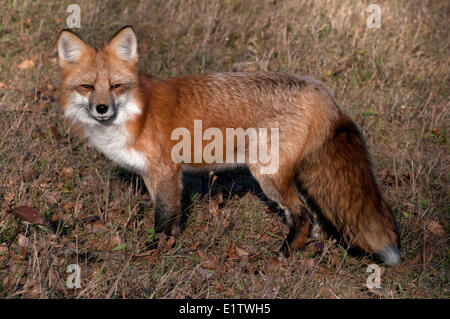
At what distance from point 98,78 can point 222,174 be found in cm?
216

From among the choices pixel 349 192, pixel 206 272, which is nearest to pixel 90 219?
pixel 206 272

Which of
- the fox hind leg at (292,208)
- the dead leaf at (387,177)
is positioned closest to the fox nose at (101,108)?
the fox hind leg at (292,208)

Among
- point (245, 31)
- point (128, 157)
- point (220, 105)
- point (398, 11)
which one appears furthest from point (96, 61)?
point (398, 11)

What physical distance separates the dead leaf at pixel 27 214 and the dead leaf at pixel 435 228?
136 inches

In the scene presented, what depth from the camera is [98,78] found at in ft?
11.7

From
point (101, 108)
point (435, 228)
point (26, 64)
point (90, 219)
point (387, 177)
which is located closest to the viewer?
point (101, 108)

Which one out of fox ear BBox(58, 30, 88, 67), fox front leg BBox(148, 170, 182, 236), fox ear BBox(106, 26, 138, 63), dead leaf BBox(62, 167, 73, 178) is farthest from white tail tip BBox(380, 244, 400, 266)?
dead leaf BBox(62, 167, 73, 178)

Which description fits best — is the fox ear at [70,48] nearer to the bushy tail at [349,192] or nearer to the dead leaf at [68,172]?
the dead leaf at [68,172]

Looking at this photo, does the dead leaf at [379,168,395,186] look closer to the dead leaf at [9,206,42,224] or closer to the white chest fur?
the white chest fur

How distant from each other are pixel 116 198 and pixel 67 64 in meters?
1.39

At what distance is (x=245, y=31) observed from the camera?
6.92m

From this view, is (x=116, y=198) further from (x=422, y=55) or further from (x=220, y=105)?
(x=422, y=55)

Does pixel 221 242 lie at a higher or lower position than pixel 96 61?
lower

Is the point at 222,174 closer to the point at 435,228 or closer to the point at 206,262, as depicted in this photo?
the point at 206,262
